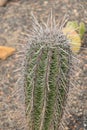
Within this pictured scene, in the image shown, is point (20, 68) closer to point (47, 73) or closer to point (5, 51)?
point (47, 73)

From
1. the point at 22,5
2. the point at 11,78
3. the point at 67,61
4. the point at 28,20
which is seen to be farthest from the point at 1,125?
the point at 22,5

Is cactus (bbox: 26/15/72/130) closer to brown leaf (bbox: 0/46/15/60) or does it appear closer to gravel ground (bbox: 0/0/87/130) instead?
gravel ground (bbox: 0/0/87/130)

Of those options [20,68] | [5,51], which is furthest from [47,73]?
[5,51]

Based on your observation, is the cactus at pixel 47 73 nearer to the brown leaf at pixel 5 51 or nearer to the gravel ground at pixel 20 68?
the gravel ground at pixel 20 68

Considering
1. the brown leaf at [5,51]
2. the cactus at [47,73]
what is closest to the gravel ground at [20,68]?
the brown leaf at [5,51]

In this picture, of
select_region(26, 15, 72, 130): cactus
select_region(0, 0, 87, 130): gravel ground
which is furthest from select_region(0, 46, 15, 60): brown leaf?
select_region(26, 15, 72, 130): cactus

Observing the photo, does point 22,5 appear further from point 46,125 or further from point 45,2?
point 46,125
